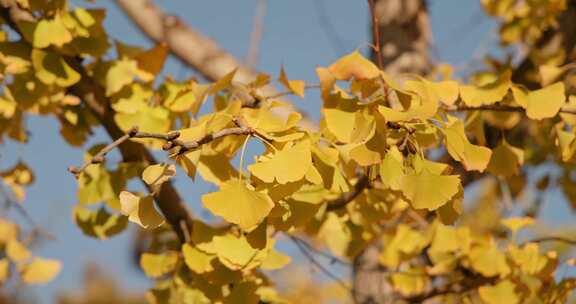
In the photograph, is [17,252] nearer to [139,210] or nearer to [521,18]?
[139,210]

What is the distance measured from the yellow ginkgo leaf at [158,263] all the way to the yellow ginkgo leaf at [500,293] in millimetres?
462

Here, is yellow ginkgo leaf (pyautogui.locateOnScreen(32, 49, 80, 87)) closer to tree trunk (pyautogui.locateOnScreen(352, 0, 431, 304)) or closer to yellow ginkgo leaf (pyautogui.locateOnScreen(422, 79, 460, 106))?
yellow ginkgo leaf (pyautogui.locateOnScreen(422, 79, 460, 106))

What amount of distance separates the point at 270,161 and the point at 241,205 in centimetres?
5

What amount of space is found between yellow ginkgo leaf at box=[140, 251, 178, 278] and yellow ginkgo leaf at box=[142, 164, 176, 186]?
415mm

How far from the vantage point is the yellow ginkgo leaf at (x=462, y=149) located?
744 mm

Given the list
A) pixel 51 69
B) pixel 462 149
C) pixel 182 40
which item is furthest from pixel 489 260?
pixel 182 40

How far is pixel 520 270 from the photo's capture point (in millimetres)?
1067

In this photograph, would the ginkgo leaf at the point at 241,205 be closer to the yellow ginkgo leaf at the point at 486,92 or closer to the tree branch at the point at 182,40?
the yellow ginkgo leaf at the point at 486,92

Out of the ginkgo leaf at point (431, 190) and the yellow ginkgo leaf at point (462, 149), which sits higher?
the yellow ginkgo leaf at point (462, 149)

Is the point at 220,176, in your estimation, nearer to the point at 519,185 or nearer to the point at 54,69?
the point at 54,69

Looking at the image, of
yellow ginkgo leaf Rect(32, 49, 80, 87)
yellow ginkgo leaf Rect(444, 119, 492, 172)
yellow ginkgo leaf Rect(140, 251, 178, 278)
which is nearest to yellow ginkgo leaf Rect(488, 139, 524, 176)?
yellow ginkgo leaf Rect(444, 119, 492, 172)

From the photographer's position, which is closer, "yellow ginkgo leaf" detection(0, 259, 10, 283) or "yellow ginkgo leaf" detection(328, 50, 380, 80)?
"yellow ginkgo leaf" detection(328, 50, 380, 80)

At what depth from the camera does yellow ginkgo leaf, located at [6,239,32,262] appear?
1370 millimetres

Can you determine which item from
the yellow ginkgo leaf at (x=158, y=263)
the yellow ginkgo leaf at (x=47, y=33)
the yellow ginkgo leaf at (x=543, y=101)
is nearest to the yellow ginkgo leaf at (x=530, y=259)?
the yellow ginkgo leaf at (x=543, y=101)
